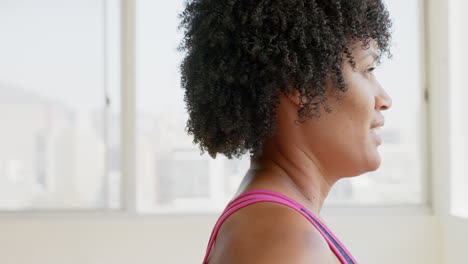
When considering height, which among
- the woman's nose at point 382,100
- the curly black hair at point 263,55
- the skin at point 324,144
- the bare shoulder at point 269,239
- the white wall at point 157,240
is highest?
the curly black hair at point 263,55

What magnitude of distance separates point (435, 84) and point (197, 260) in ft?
5.37

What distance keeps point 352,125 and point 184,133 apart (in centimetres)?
259

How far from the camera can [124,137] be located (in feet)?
11.3

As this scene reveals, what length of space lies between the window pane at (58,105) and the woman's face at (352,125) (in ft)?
8.83

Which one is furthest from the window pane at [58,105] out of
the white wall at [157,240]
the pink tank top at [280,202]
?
the pink tank top at [280,202]

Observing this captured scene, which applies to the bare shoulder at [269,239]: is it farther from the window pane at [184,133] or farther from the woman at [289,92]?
the window pane at [184,133]

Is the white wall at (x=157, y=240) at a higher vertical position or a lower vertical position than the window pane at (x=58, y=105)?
lower

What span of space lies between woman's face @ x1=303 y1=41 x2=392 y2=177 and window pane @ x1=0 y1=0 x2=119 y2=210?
2690 millimetres

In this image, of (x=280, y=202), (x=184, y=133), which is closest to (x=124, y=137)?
(x=184, y=133)

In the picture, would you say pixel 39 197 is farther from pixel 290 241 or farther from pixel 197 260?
pixel 290 241

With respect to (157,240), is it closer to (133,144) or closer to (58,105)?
(133,144)

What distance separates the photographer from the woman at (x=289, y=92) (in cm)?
80

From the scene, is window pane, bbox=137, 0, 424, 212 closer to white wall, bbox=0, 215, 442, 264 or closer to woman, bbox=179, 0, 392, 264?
white wall, bbox=0, 215, 442, 264

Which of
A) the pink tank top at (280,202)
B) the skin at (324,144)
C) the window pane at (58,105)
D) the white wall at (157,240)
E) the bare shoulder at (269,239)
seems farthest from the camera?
the window pane at (58,105)
